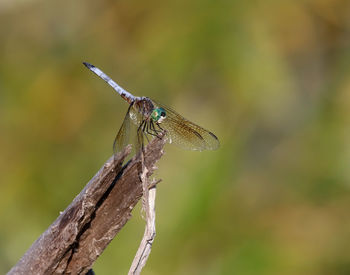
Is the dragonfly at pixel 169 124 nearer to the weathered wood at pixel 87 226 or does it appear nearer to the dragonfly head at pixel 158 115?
the dragonfly head at pixel 158 115

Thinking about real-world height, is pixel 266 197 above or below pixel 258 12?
below

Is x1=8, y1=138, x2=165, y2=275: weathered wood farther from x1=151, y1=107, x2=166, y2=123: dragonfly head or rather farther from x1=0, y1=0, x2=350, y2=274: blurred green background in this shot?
x1=0, y1=0, x2=350, y2=274: blurred green background

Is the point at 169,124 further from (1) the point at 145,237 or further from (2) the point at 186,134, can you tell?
(1) the point at 145,237

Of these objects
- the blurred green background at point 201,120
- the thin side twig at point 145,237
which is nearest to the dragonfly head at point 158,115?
the thin side twig at point 145,237

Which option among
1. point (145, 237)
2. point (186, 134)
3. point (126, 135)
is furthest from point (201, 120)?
point (145, 237)

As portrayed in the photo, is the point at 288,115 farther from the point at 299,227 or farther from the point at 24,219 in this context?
the point at 24,219

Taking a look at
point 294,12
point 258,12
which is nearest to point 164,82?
point 258,12
